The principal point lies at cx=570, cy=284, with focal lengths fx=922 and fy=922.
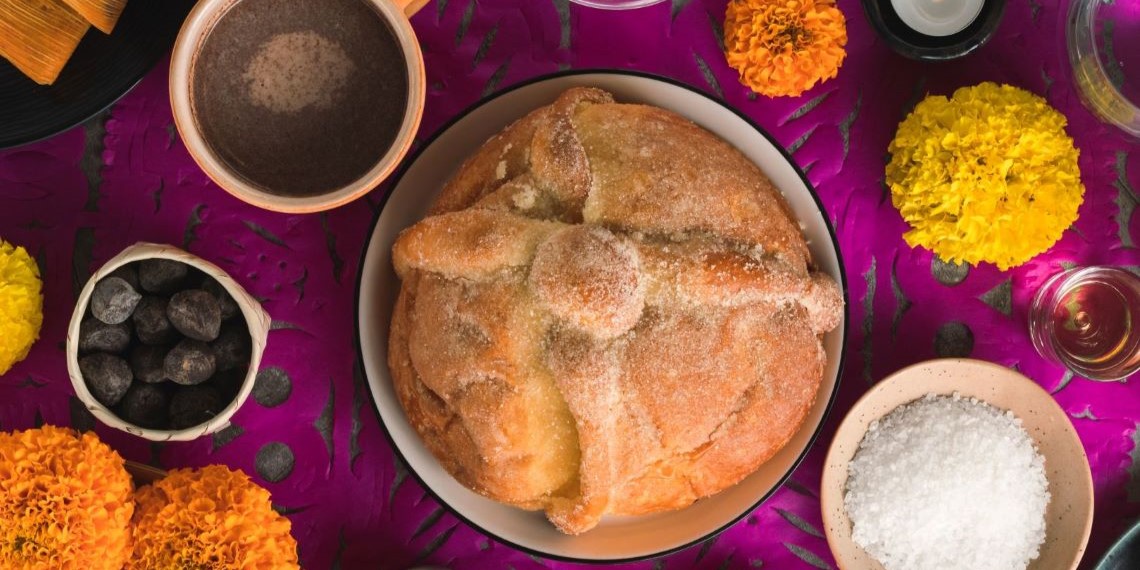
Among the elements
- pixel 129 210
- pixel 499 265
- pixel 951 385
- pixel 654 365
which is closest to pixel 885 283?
pixel 951 385

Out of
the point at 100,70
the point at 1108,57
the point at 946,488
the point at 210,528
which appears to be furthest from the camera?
the point at 1108,57

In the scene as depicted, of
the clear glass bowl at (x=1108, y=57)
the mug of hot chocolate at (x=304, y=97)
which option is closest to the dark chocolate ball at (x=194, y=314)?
the mug of hot chocolate at (x=304, y=97)

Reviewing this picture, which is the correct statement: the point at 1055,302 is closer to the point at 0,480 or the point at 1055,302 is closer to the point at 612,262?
the point at 612,262

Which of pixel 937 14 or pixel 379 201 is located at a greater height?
pixel 937 14

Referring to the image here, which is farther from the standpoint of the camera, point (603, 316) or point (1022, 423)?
point (1022, 423)

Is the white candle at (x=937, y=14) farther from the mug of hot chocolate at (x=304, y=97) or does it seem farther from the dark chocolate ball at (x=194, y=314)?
the dark chocolate ball at (x=194, y=314)

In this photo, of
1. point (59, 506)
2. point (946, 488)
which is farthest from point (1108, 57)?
point (59, 506)

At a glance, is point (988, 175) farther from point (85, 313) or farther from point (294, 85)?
point (85, 313)
